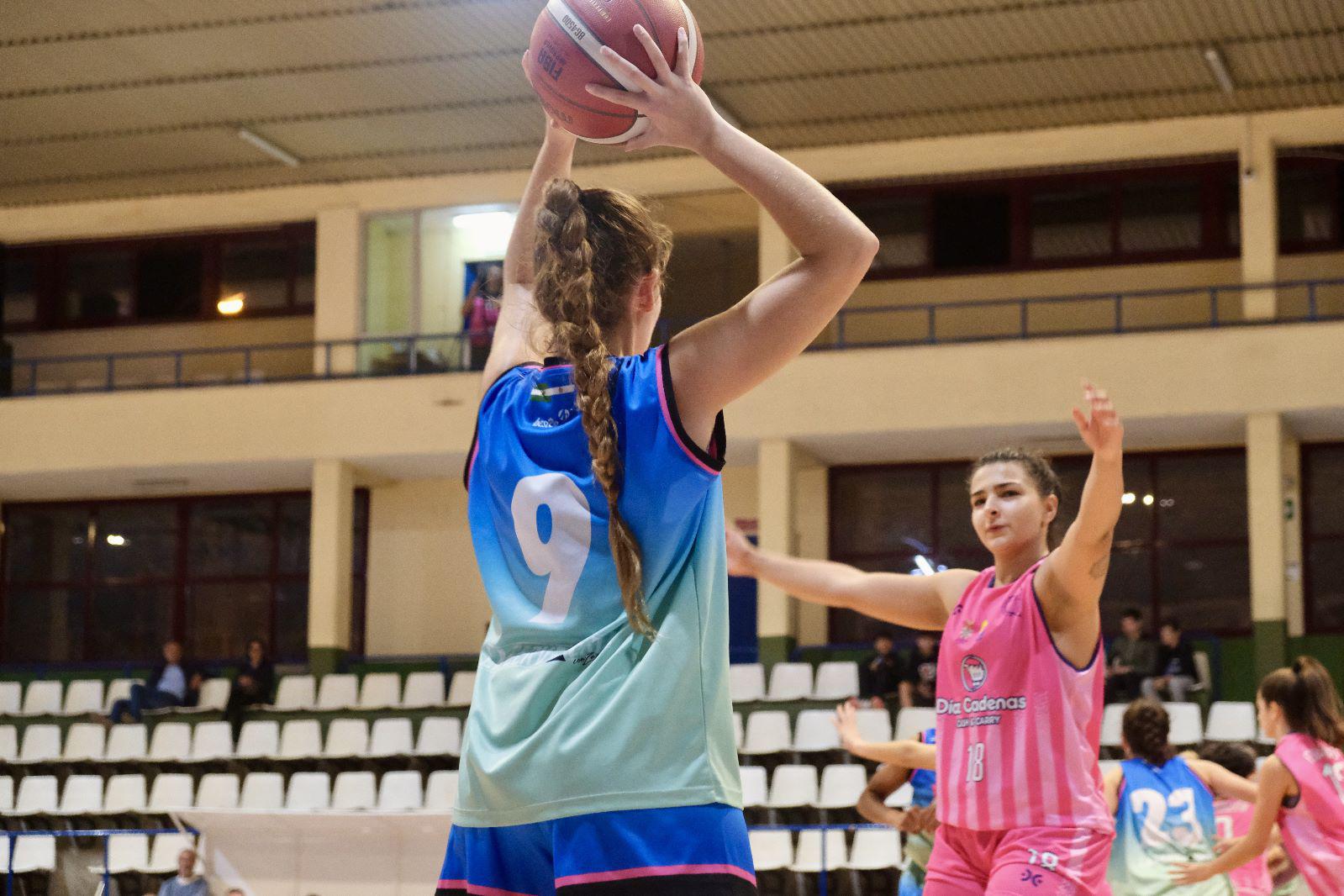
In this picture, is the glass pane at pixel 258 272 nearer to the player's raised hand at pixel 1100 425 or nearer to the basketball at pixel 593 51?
the player's raised hand at pixel 1100 425

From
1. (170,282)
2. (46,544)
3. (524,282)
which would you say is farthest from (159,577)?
(524,282)

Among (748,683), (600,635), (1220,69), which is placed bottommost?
(748,683)

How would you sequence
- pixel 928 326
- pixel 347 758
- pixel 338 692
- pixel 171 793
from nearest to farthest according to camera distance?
pixel 171 793 < pixel 347 758 < pixel 338 692 < pixel 928 326

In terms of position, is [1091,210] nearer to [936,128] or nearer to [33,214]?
[936,128]

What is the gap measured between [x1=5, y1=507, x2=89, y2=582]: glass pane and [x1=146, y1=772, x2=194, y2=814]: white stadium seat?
7.77 m

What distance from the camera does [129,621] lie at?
21.7 meters

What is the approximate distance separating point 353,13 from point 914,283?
8.04 metres

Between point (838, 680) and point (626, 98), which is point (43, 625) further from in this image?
point (626, 98)

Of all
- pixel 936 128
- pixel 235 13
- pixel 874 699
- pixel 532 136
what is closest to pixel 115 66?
pixel 235 13

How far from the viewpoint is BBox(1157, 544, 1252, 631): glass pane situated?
1848 cm

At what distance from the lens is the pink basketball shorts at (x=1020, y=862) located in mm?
3941

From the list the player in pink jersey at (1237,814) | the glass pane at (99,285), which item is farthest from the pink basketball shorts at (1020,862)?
the glass pane at (99,285)

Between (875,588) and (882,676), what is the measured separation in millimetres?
11545

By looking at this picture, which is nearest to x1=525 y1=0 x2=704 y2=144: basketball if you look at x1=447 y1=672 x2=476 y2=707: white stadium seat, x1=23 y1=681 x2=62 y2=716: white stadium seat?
x1=447 y1=672 x2=476 y2=707: white stadium seat
